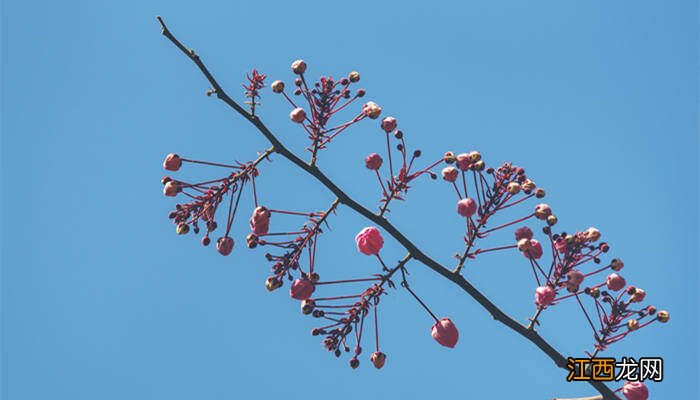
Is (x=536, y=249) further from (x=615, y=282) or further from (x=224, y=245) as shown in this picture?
(x=224, y=245)

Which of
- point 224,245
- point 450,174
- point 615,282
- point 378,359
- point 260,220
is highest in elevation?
point 450,174

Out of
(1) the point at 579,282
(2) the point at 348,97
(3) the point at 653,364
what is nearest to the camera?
(1) the point at 579,282

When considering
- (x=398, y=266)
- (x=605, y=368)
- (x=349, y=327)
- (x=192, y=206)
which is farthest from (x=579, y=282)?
(x=192, y=206)

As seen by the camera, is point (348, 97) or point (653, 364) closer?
point (348, 97)

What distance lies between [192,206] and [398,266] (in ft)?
5.74

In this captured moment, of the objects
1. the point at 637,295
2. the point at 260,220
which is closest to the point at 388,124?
the point at 260,220

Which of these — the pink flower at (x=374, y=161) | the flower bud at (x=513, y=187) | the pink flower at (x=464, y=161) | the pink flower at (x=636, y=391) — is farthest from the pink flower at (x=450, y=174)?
the pink flower at (x=636, y=391)

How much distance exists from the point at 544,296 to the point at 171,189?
10.1 feet

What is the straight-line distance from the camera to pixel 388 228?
4859mm

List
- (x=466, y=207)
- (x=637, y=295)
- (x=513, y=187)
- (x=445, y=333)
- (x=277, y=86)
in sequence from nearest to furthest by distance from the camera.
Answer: (x=513, y=187) < (x=466, y=207) < (x=277, y=86) < (x=637, y=295) < (x=445, y=333)

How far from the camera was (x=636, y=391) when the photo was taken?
5242 millimetres

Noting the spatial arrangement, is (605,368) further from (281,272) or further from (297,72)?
(297,72)

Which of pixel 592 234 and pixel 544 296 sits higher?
pixel 592 234

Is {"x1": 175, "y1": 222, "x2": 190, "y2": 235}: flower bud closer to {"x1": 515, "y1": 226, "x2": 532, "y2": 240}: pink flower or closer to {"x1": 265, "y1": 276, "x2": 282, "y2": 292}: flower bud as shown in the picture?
{"x1": 265, "y1": 276, "x2": 282, "y2": 292}: flower bud
